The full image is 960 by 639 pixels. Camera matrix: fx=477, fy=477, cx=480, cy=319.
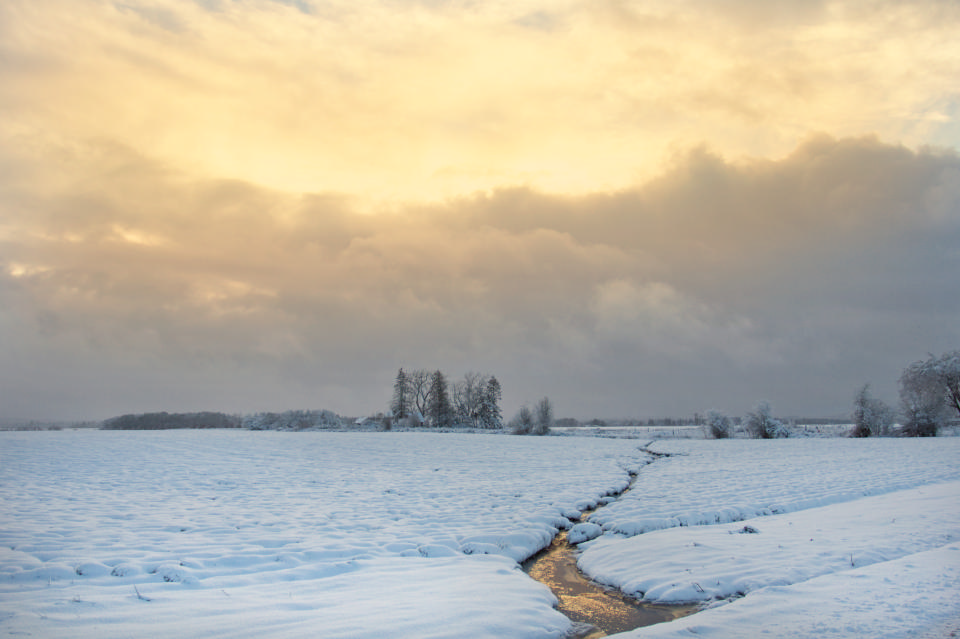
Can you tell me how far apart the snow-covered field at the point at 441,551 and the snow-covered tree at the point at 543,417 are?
53773 millimetres

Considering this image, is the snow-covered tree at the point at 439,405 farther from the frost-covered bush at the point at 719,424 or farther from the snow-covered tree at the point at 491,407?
the frost-covered bush at the point at 719,424

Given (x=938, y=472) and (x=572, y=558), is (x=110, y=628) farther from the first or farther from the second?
(x=938, y=472)

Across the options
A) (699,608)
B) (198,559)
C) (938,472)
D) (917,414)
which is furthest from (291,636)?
(917,414)

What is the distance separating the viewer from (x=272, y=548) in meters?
10.5

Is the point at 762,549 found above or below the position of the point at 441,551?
above

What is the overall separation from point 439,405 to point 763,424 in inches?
2136

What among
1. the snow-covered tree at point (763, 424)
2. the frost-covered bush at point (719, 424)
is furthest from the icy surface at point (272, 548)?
the frost-covered bush at point (719, 424)

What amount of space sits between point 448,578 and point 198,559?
4.90 m

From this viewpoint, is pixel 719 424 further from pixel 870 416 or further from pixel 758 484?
pixel 758 484

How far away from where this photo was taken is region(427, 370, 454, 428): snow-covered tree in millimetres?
91000

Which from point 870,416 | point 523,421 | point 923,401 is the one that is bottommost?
point 523,421

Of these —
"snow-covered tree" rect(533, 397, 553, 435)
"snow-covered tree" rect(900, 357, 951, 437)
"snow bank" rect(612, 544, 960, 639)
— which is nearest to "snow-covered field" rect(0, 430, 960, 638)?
"snow bank" rect(612, 544, 960, 639)

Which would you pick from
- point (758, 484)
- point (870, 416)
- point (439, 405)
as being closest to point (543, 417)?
point (439, 405)

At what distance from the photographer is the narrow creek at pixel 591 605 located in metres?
7.48
